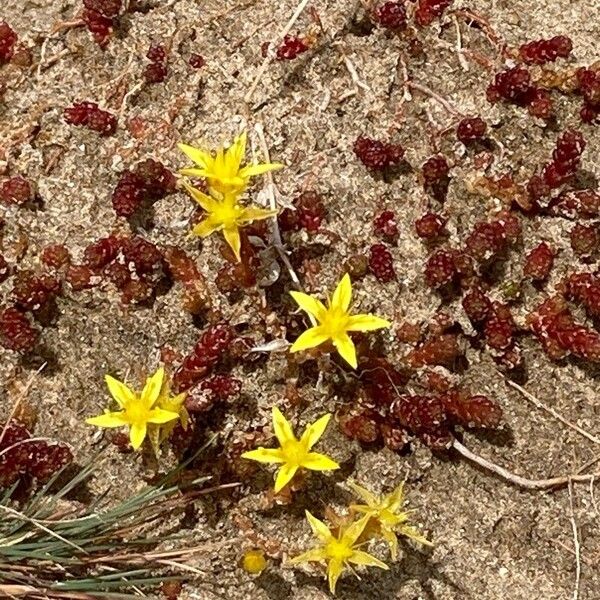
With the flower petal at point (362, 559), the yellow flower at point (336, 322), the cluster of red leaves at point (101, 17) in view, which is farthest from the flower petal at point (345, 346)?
the cluster of red leaves at point (101, 17)

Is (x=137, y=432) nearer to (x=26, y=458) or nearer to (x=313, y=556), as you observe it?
(x=26, y=458)

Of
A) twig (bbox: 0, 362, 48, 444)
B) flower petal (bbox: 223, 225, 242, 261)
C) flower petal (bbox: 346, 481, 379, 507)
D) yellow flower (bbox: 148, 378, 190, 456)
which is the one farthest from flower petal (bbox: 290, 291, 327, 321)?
twig (bbox: 0, 362, 48, 444)

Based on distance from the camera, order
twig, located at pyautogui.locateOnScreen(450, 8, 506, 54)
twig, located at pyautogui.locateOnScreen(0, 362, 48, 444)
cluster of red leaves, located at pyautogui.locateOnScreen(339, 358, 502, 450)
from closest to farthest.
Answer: cluster of red leaves, located at pyautogui.locateOnScreen(339, 358, 502, 450), twig, located at pyautogui.locateOnScreen(0, 362, 48, 444), twig, located at pyautogui.locateOnScreen(450, 8, 506, 54)

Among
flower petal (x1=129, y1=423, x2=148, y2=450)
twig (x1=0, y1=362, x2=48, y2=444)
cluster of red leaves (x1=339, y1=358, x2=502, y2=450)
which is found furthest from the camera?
twig (x1=0, y1=362, x2=48, y2=444)

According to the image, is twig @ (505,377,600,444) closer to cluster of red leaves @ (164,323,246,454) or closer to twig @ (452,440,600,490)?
twig @ (452,440,600,490)

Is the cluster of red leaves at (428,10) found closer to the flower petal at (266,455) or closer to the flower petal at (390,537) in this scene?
the flower petal at (266,455)

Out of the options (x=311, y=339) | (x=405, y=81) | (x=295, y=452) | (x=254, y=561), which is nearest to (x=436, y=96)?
(x=405, y=81)
